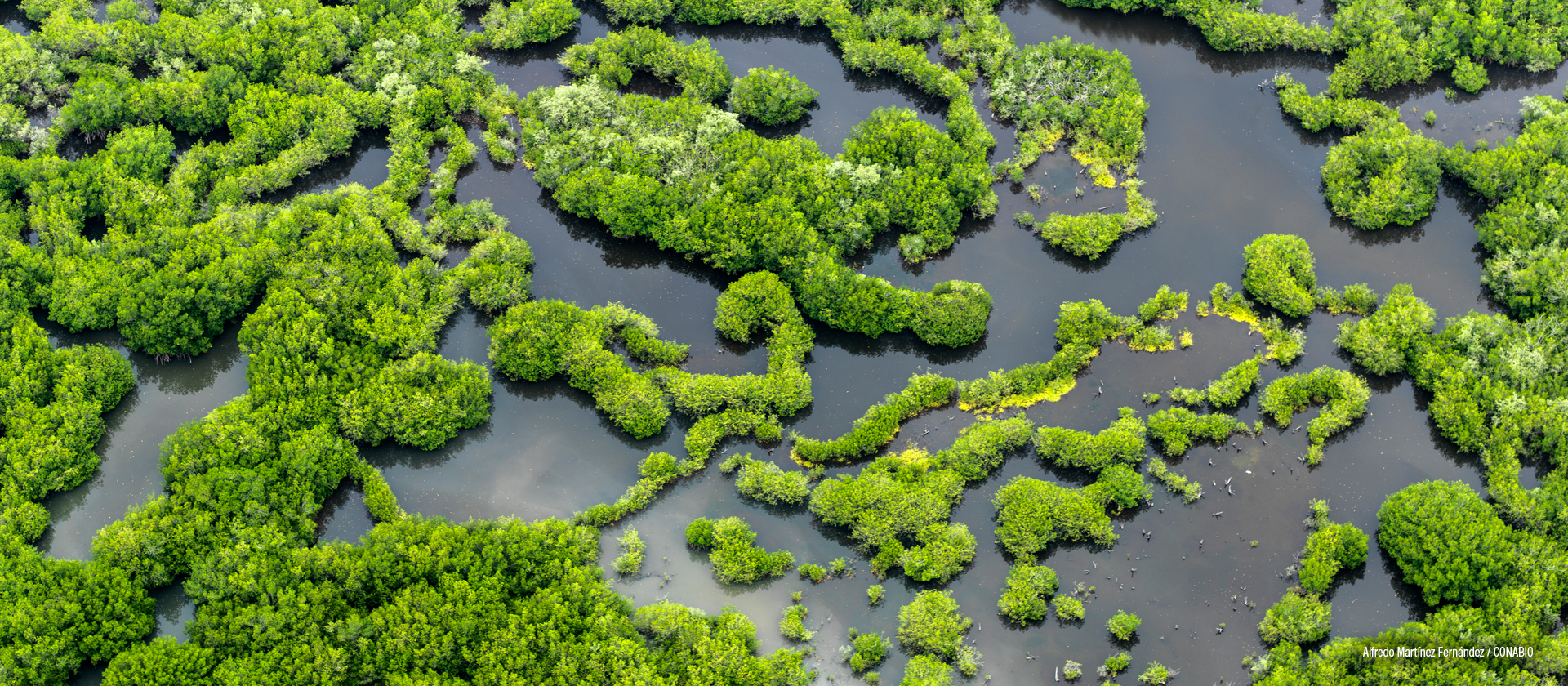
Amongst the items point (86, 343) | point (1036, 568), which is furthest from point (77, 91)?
point (1036, 568)

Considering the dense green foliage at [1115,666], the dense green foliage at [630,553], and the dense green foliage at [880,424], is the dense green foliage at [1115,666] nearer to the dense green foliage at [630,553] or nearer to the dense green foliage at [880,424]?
the dense green foliage at [880,424]

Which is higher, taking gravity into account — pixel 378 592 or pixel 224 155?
pixel 224 155

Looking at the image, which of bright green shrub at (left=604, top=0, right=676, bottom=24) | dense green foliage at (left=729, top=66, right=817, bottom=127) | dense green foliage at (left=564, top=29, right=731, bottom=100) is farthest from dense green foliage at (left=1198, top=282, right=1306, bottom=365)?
bright green shrub at (left=604, top=0, right=676, bottom=24)

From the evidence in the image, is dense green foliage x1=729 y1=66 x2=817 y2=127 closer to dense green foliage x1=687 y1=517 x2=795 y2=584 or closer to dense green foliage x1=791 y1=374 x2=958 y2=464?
dense green foliage x1=791 y1=374 x2=958 y2=464

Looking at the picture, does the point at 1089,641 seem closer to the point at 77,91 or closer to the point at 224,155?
the point at 224,155

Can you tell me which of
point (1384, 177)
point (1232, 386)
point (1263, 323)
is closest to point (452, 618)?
point (1232, 386)

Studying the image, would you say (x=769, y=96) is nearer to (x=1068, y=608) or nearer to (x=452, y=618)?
(x=1068, y=608)
